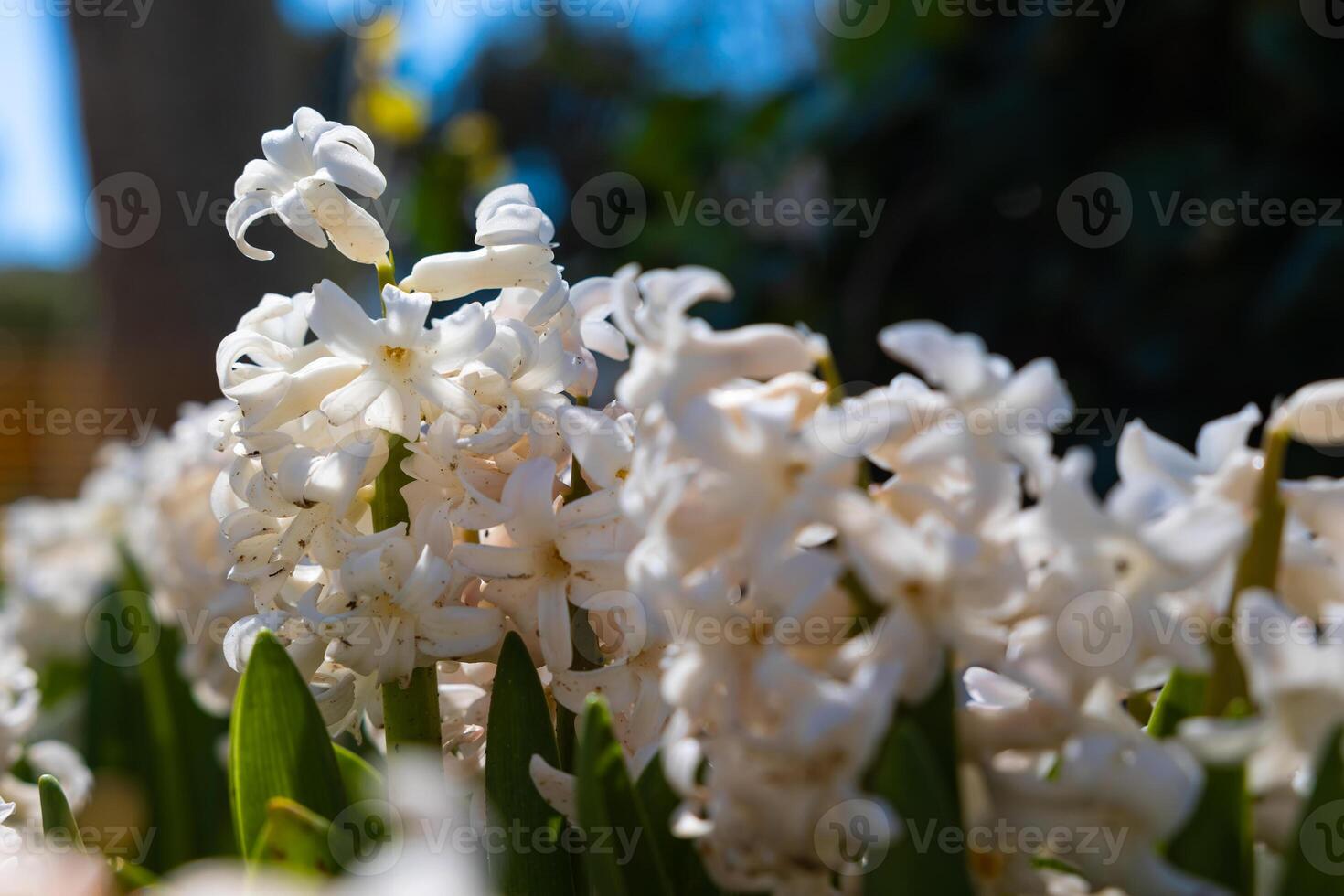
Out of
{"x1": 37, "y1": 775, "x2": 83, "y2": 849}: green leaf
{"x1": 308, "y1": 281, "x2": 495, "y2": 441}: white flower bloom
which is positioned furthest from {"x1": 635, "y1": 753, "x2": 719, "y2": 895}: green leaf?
{"x1": 37, "y1": 775, "x2": 83, "y2": 849}: green leaf

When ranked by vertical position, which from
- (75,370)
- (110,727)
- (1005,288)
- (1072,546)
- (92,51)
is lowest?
(75,370)

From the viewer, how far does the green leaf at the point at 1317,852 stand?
461mm

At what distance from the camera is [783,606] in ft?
1.53

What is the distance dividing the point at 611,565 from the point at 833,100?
2639 millimetres

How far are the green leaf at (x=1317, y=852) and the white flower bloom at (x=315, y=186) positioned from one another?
1.86 feet

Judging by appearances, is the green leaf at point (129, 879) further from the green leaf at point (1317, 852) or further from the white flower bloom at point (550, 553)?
the green leaf at point (1317, 852)

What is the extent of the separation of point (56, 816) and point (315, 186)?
396mm

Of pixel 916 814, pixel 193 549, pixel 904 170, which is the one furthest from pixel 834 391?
pixel 904 170

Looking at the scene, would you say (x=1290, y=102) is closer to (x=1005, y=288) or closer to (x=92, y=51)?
(x=1005, y=288)

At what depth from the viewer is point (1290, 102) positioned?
7.88ft

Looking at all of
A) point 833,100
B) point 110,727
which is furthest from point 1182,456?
point 833,100

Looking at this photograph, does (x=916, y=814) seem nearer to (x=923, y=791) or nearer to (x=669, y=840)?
(x=923, y=791)

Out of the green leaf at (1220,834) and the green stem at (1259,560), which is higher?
the green stem at (1259,560)

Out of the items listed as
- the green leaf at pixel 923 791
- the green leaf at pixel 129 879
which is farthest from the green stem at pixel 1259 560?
the green leaf at pixel 129 879
